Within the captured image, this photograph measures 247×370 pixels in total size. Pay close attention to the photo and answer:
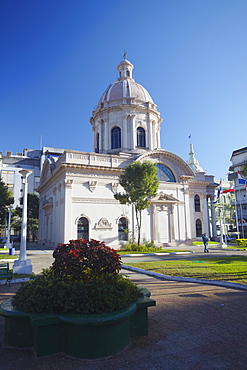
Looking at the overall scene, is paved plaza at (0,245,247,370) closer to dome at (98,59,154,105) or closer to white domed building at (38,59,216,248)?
white domed building at (38,59,216,248)

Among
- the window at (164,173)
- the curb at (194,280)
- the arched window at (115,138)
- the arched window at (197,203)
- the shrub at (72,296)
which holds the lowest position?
the curb at (194,280)

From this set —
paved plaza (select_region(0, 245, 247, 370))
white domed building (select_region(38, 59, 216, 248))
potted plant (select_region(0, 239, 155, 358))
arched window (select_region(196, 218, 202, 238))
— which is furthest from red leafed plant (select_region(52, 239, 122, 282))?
arched window (select_region(196, 218, 202, 238))

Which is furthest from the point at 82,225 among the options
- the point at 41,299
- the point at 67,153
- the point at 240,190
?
the point at 240,190

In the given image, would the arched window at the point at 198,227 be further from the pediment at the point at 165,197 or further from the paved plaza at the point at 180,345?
the paved plaza at the point at 180,345

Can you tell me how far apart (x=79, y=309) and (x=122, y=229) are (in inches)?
992

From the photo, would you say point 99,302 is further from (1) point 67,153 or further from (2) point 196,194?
(2) point 196,194

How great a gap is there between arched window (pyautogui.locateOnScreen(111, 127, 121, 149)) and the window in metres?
6.52

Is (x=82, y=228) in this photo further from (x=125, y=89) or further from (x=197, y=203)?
(x=125, y=89)

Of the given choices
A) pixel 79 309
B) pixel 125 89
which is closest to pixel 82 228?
pixel 125 89

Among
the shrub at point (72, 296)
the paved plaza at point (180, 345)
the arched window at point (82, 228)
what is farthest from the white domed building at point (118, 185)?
the shrub at point (72, 296)

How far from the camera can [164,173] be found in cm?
3422

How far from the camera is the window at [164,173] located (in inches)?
1330

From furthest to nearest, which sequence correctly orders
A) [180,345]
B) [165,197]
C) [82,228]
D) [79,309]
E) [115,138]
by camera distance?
[115,138] < [165,197] < [82,228] < [180,345] < [79,309]

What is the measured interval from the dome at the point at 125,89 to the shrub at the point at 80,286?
34.3 metres
